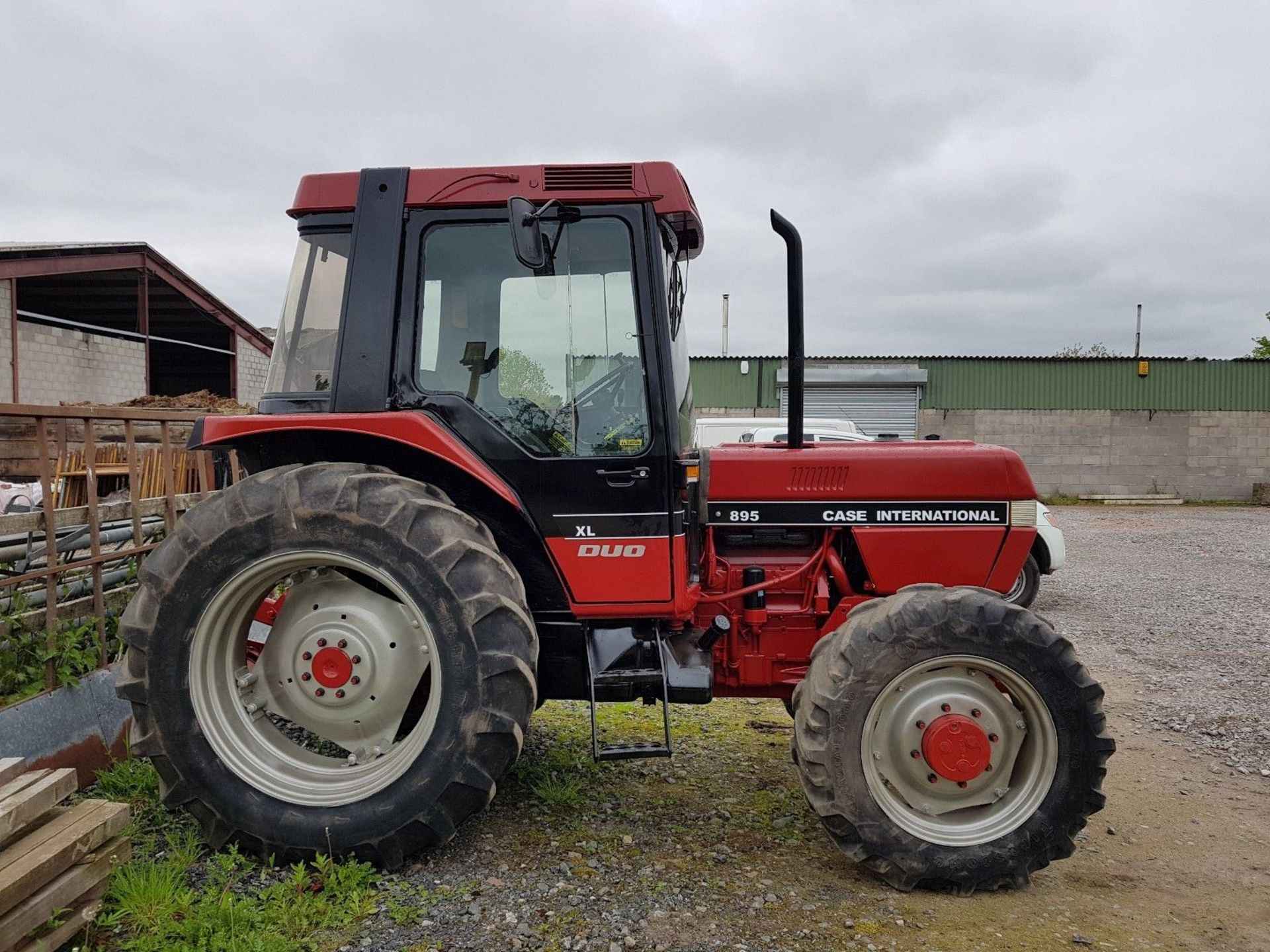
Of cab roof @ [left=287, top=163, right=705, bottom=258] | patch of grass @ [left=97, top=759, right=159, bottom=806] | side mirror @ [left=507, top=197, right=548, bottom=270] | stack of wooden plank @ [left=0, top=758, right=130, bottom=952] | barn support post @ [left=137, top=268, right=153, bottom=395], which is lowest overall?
patch of grass @ [left=97, top=759, right=159, bottom=806]

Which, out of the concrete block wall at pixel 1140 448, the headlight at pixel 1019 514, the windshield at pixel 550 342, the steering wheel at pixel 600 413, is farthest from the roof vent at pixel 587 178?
the concrete block wall at pixel 1140 448

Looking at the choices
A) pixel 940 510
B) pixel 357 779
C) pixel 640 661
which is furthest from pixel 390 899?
pixel 940 510

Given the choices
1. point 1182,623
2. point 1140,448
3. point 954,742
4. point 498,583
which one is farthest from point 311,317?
point 1140,448

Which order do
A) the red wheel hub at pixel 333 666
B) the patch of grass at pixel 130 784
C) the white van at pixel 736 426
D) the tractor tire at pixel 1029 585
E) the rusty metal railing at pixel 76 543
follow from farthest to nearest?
the white van at pixel 736 426
the tractor tire at pixel 1029 585
the rusty metal railing at pixel 76 543
the patch of grass at pixel 130 784
the red wheel hub at pixel 333 666

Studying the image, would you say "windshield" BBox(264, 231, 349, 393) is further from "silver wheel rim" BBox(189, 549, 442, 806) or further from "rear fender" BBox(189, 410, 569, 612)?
"silver wheel rim" BBox(189, 549, 442, 806)

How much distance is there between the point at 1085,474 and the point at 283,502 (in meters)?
21.4

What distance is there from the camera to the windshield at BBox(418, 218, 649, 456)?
3312 millimetres

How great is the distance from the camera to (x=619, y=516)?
130 inches

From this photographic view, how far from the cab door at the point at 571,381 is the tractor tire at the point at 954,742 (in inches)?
30.3

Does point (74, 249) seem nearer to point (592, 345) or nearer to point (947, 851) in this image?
point (592, 345)

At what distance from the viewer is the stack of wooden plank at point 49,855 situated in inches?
96.2

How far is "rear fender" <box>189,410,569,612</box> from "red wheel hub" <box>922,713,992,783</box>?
1430 mm

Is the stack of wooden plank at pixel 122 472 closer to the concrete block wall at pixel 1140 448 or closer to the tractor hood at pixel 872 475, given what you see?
the tractor hood at pixel 872 475

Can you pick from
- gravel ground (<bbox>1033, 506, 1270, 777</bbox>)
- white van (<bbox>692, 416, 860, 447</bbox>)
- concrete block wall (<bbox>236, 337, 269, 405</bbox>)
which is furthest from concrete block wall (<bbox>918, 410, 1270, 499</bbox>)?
concrete block wall (<bbox>236, 337, 269, 405</bbox>)
